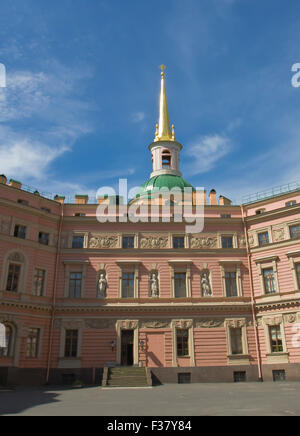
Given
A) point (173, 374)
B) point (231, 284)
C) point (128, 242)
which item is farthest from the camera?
point (128, 242)

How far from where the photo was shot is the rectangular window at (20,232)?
3478 cm

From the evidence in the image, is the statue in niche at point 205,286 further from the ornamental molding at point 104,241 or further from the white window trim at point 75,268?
the white window trim at point 75,268

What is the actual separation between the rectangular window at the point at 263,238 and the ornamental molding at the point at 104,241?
545 inches

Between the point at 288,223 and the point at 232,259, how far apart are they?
6180 mm

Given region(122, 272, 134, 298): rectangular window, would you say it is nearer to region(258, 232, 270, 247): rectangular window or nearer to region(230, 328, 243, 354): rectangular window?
region(230, 328, 243, 354): rectangular window

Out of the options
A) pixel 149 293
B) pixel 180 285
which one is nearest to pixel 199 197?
pixel 180 285

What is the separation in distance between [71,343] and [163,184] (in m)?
20.8

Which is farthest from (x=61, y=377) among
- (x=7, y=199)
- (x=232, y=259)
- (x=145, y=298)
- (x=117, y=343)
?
(x=232, y=259)

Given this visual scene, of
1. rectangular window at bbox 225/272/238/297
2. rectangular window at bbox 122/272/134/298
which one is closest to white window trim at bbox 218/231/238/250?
rectangular window at bbox 225/272/238/297

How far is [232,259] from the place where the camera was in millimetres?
37656

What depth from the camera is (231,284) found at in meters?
37.2

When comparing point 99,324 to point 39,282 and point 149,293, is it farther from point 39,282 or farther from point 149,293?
point 39,282
